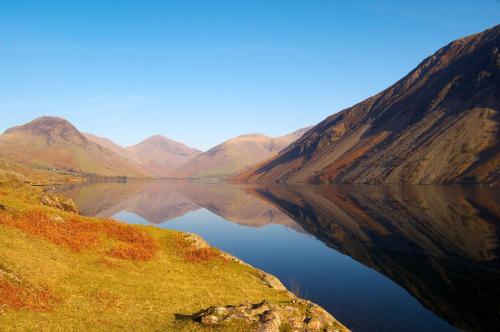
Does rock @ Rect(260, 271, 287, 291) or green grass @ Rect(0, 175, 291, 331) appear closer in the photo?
green grass @ Rect(0, 175, 291, 331)

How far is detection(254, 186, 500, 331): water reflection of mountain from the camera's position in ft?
115

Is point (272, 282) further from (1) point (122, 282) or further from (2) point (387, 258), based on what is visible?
(2) point (387, 258)

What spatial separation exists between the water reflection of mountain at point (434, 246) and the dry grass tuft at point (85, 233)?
89.3 ft

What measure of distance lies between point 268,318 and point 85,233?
2233cm

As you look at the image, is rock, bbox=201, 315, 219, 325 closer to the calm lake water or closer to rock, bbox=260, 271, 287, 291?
rock, bbox=260, 271, 287, 291

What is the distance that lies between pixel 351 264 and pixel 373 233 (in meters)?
21.8

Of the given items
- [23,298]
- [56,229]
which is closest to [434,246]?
[56,229]

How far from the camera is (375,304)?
3531 cm

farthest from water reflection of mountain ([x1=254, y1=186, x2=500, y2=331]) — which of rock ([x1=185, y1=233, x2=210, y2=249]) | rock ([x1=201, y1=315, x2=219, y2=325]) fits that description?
rock ([x1=185, y1=233, x2=210, y2=249])

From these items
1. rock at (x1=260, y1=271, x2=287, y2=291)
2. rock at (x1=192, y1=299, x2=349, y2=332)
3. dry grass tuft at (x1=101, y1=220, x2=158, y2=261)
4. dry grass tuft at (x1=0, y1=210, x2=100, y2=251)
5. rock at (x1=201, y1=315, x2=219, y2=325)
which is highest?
dry grass tuft at (x1=0, y1=210, x2=100, y2=251)

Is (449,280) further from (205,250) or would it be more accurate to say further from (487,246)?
(205,250)

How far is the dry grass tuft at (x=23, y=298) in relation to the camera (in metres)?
19.8

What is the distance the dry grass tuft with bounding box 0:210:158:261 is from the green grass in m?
0.75

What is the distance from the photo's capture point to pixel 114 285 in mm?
26172
